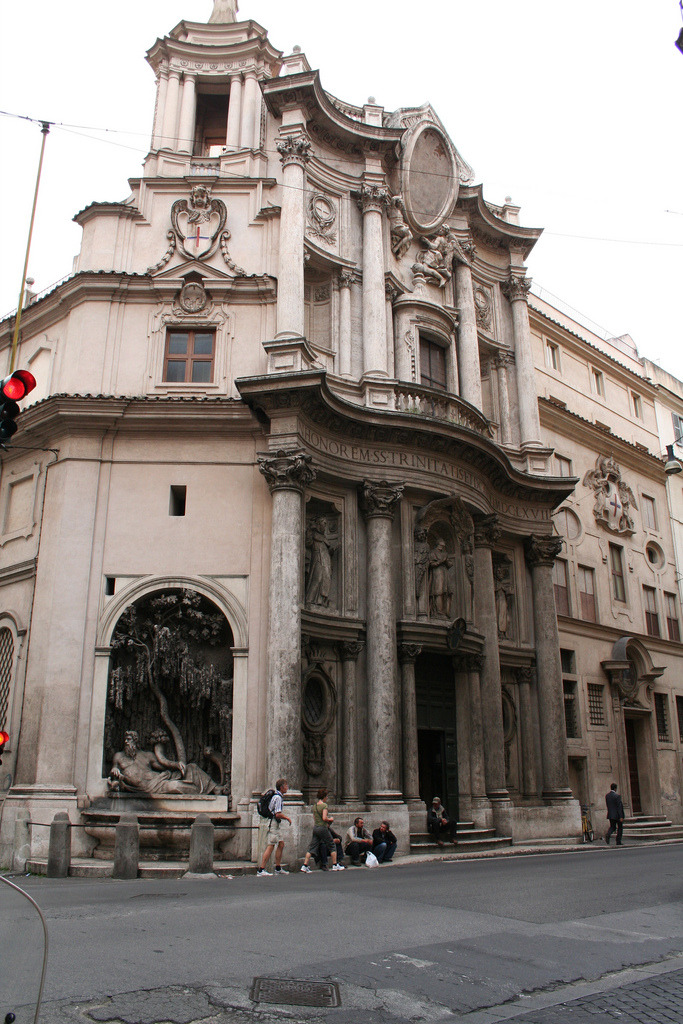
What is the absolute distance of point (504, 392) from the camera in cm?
2817

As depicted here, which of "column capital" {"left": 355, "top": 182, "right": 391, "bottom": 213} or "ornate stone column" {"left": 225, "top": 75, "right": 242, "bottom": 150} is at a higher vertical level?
"ornate stone column" {"left": 225, "top": 75, "right": 242, "bottom": 150}

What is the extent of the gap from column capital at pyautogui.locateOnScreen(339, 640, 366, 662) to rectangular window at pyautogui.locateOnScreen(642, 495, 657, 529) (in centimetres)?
1981

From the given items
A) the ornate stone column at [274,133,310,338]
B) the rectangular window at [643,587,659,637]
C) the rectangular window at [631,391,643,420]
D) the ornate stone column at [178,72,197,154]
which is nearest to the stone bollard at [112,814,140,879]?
the ornate stone column at [274,133,310,338]

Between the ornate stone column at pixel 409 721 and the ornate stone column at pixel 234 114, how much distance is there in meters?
15.0

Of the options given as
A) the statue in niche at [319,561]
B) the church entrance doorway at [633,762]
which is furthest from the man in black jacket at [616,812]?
the statue in niche at [319,561]

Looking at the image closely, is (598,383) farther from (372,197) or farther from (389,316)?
(372,197)

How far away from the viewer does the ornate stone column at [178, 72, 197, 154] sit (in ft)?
81.1

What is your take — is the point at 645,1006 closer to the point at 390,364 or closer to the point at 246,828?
the point at 246,828

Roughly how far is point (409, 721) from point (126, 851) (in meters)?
7.79

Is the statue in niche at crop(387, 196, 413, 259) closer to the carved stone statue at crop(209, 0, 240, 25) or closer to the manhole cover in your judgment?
the carved stone statue at crop(209, 0, 240, 25)

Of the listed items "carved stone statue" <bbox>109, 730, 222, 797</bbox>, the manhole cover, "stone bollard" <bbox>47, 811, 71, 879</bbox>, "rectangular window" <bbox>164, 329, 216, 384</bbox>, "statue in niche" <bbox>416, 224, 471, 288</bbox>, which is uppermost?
"statue in niche" <bbox>416, 224, 471, 288</bbox>

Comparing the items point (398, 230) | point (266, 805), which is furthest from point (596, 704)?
point (266, 805)

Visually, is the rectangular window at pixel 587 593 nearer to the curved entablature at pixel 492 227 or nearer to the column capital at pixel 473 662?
the column capital at pixel 473 662

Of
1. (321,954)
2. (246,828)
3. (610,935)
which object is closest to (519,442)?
(246,828)
